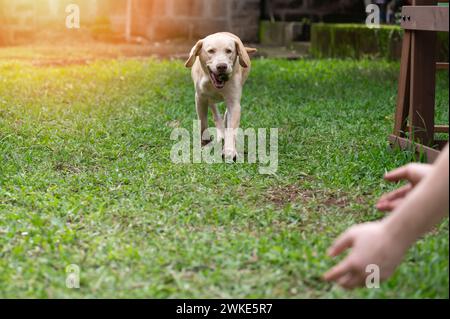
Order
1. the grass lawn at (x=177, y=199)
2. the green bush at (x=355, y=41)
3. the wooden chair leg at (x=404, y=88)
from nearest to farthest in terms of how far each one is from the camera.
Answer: the grass lawn at (x=177, y=199) → the wooden chair leg at (x=404, y=88) → the green bush at (x=355, y=41)

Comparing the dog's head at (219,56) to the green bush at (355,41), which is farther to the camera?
the green bush at (355,41)

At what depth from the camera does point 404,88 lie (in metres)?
5.25

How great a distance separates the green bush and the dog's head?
6012mm

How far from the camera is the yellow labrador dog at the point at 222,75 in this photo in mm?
5449

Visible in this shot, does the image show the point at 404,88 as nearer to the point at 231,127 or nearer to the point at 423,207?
the point at 231,127

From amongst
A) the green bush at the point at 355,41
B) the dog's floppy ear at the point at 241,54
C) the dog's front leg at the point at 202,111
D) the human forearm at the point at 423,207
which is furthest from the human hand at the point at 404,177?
the green bush at the point at 355,41

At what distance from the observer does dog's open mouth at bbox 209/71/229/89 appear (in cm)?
548

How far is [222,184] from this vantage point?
465cm

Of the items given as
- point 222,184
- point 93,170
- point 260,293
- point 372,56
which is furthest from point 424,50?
point 372,56

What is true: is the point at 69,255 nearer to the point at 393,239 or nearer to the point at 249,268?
the point at 249,268

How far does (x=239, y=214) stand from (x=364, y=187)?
2.83 ft

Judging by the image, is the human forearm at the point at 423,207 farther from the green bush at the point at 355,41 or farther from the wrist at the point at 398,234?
the green bush at the point at 355,41

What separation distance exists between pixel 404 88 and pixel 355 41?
713cm

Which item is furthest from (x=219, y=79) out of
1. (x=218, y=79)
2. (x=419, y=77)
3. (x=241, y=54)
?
(x=419, y=77)
